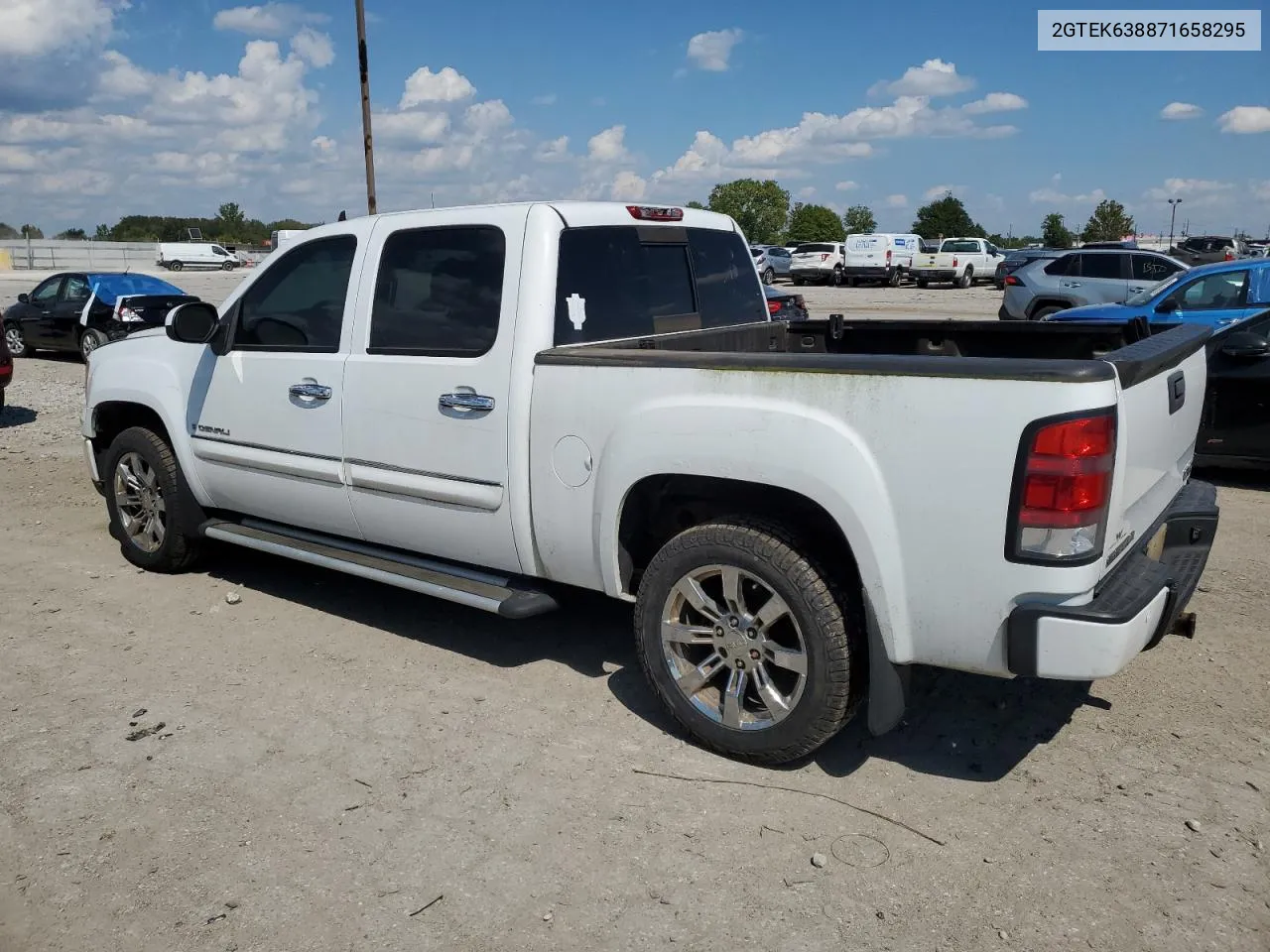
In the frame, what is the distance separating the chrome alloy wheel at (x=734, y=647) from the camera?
363 cm

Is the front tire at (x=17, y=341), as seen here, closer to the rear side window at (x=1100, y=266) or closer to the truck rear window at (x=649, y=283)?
the truck rear window at (x=649, y=283)

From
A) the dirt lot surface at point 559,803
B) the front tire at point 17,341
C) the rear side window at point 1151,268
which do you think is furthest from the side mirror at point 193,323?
the rear side window at point 1151,268

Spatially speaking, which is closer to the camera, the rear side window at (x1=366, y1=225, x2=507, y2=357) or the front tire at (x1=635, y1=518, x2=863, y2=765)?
the front tire at (x1=635, y1=518, x2=863, y2=765)

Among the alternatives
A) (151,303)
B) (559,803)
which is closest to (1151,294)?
(559,803)

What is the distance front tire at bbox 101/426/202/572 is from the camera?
5.72 m

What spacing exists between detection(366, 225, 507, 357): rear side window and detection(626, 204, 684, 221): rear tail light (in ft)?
2.29

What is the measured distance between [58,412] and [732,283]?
10.3 m

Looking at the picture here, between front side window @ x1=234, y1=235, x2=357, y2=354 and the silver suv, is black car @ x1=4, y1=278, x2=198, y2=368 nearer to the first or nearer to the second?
front side window @ x1=234, y1=235, x2=357, y2=354

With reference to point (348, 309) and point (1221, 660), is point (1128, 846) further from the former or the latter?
point (348, 309)

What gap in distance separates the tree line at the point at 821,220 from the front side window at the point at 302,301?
90965 mm

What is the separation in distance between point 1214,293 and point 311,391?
9442 mm

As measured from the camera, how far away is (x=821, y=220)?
313ft

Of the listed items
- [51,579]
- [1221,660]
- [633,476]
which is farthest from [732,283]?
[51,579]

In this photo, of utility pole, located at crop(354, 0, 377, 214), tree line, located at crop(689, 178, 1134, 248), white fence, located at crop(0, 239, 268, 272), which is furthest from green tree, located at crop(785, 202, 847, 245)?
utility pole, located at crop(354, 0, 377, 214)
